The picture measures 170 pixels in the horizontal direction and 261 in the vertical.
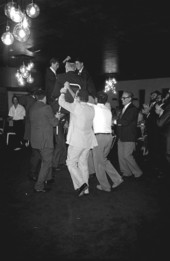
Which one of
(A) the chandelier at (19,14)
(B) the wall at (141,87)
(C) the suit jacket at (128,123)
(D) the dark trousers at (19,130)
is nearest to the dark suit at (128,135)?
(C) the suit jacket at (128,123)

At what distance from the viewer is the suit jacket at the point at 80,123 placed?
147 inches

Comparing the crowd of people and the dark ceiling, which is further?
the dark ceiling

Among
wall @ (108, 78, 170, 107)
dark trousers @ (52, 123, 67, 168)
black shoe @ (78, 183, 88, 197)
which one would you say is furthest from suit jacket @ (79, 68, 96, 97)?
wall @ (108, 78, 170, 107)

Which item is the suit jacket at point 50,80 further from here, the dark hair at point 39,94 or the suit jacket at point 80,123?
the suit jacket at point 80,123

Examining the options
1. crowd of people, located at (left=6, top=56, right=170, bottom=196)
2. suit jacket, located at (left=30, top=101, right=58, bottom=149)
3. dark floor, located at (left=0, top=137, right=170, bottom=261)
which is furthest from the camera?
suit jacket, located at (left=30, top=101, right=58, bottom=149)

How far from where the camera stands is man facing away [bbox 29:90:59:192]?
4070 millimetres

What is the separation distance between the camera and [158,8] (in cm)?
520

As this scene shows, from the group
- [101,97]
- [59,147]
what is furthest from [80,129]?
[59,147]

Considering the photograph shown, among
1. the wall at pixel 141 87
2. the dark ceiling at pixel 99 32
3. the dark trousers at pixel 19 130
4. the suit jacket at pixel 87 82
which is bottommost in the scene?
the dark trousers at pixel 19 130

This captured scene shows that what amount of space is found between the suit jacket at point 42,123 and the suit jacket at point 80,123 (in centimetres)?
40

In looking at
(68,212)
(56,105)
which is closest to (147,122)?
(56,105)

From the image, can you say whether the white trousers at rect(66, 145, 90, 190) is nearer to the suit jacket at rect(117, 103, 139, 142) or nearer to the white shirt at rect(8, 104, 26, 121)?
the suit jacket at rect(117, 103, 139, 142)

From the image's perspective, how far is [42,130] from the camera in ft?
13.5

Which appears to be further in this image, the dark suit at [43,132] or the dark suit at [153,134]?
the dark suit at [153,134]
